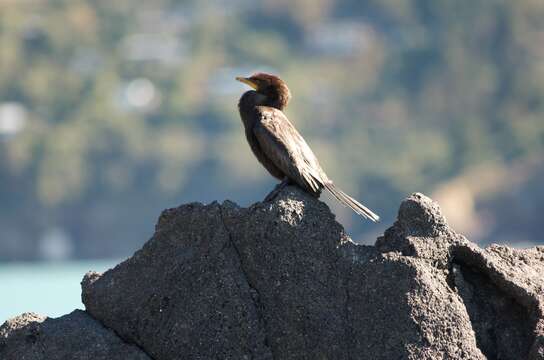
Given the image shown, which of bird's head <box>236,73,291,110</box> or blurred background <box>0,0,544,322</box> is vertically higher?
blurred background <box>0,0,544,322</box>

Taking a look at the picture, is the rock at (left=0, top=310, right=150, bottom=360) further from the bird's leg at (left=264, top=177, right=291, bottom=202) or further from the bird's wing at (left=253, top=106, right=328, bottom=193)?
the bird's wing at (left=253, top=106, right=328, bottom=193)

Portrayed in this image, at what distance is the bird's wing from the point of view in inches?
346

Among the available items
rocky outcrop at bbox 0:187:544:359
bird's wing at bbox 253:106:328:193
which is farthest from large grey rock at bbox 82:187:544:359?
bird's wing at bbox 253:106:328:193

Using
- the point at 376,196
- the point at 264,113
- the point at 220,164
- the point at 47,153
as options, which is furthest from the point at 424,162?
the point at 264,113

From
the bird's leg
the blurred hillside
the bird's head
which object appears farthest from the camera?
the blurred hillside

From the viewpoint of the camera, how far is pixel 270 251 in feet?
26.3

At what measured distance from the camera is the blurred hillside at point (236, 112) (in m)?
116

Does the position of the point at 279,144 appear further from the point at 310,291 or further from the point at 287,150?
the point at 310,291

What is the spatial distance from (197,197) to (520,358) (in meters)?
107

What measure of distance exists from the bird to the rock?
4.69 feet

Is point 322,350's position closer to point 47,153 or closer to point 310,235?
point 310,235

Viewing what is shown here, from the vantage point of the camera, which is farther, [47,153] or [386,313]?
[47,153]

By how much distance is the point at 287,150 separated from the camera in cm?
902

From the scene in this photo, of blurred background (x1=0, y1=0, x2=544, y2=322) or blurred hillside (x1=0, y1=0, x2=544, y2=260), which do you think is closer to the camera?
blurred background (x1=0, y1=0, x2=544, y2=322)
